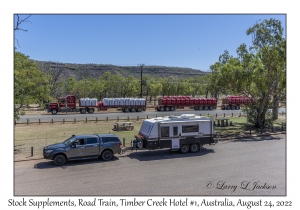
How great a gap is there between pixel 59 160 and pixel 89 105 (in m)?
36.6

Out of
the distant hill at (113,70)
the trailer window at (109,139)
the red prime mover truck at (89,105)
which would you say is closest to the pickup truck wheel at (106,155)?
the trailer window at (109,139)

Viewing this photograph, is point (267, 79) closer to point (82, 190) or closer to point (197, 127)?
point (197, 127)

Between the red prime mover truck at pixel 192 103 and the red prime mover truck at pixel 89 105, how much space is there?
181 inches

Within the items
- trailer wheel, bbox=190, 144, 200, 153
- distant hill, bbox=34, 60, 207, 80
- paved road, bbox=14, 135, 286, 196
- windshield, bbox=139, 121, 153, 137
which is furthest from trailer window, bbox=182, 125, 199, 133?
distant hill, bbox=34, 60, 207, 80

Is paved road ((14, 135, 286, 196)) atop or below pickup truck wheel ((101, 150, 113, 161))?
below

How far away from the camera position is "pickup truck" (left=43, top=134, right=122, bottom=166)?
593 inches

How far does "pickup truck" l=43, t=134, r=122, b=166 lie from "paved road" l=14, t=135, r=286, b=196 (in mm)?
452

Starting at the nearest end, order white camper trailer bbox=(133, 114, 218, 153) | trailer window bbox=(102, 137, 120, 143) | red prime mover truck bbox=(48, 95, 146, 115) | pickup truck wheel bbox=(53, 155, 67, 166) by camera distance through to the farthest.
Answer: pickup truck wheel bbox=(53, 155, 67, 166)
trailer window bbox=(102, 137, 120, 143)
white camper trailer bbox=(133, 114, 218, 153)
red prime mover truck bbox=(48, 95, 146, 115)

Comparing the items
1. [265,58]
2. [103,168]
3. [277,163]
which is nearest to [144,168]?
[103,168]

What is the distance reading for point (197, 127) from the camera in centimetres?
1831

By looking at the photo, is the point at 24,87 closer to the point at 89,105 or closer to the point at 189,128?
the point at 189,128

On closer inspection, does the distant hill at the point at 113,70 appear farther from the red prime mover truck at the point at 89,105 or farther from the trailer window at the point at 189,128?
the trailer window at the point at 189,128

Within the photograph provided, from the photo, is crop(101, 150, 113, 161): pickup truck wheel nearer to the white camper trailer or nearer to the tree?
the white camper trailer

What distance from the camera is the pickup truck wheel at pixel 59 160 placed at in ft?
49.2
